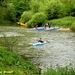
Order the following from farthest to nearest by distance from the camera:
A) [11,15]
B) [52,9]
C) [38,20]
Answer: [11,15] < [52,9] < [38,20]

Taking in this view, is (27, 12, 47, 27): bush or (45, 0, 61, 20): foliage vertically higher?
(45, 0, 61, 20): foliage

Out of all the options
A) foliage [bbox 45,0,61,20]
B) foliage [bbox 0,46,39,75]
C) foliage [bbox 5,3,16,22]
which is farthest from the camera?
foliage [bbox 5,3,16,22]

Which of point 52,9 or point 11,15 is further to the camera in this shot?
point 11,15

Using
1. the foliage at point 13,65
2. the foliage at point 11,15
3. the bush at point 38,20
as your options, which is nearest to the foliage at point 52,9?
the bush at point 38,20

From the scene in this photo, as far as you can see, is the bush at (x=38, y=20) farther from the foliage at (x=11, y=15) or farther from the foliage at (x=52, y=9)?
the foliage at (x=11, y=15)

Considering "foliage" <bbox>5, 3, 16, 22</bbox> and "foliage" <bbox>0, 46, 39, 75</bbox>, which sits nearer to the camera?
"foliage" <bbox>0, 46, 39, 75</bbox>

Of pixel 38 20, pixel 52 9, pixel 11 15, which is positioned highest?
pixel 52 9

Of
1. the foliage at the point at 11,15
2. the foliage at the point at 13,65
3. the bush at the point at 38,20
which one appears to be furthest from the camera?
the foliage at the point at 11,15

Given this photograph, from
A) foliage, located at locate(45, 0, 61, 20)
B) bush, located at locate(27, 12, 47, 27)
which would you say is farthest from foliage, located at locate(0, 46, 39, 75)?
foliage, located at locate(45, 0, 61, 20)

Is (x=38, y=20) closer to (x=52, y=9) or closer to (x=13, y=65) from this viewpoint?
(x=52, y=9)

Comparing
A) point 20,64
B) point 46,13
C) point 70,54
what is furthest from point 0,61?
point 46,13

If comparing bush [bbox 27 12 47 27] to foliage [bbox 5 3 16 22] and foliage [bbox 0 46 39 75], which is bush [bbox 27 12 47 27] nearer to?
foliage [bbox 5 3 16 22]

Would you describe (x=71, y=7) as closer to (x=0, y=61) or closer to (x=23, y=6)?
(x=23, y=6)

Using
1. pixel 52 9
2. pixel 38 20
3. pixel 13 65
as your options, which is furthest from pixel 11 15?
pixel 13 65
